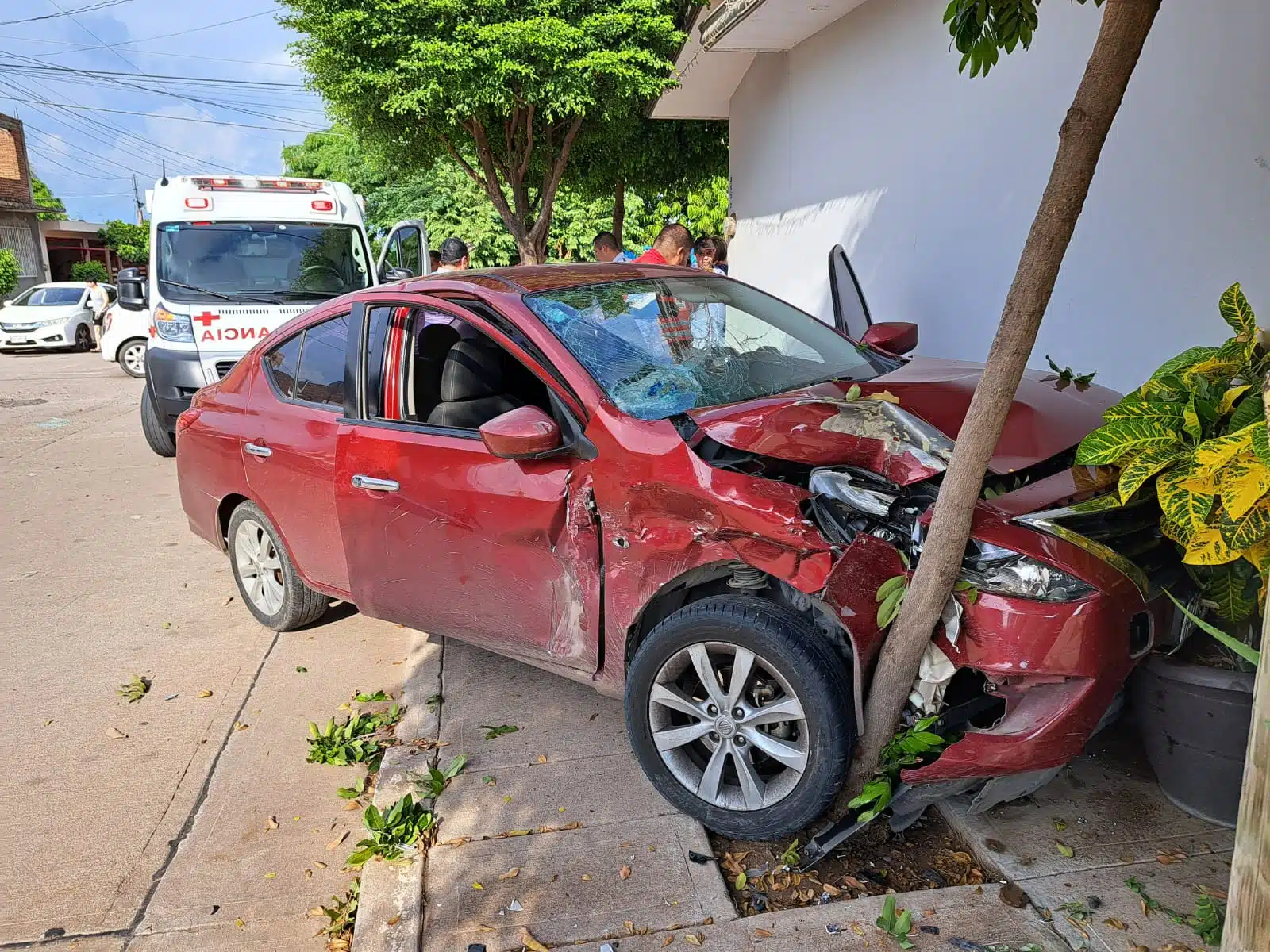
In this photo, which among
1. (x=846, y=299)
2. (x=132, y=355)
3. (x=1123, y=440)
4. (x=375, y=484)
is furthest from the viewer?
(x=132, y=355)

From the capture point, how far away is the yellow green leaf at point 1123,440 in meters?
2.65

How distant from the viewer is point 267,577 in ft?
15.9

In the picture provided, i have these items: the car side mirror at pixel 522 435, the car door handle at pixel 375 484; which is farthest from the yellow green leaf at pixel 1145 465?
the car door handle at pixel 375 484

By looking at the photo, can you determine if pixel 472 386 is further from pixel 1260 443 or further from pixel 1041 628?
pixel 1260 443

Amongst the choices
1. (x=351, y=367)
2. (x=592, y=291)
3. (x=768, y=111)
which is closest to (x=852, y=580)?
(x=592, y=291)

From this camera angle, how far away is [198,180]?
30.3ft

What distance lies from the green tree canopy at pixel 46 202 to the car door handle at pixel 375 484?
128 ft

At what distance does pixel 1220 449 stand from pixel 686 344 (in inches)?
70.8

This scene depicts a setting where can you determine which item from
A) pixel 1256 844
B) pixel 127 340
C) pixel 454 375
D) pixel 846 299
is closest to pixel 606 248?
pixel 846 299

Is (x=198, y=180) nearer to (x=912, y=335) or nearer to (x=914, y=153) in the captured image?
(x=914, y=153)

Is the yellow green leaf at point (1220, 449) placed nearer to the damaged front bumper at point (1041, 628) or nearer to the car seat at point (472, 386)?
the damaged front bumper at point (1041, 628)

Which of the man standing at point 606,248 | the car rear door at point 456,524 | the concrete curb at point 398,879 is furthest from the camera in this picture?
the man standing at point 606,248

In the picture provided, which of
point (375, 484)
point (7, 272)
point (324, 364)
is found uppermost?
point (324, 364)

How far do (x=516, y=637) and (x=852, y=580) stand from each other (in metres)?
1.34
